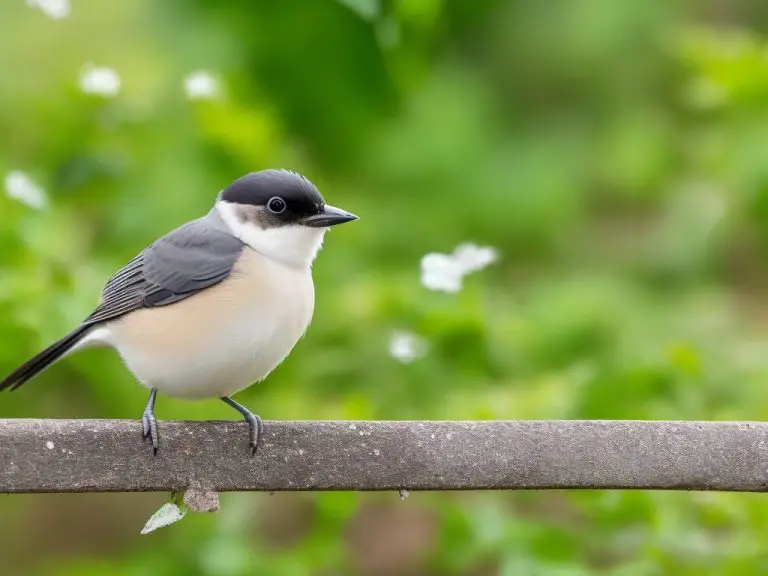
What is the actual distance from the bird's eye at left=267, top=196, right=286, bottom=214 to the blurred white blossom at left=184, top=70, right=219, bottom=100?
0.76m

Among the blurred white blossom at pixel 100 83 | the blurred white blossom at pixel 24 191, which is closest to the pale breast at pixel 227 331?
the blurred white blossom at pixel 24 191

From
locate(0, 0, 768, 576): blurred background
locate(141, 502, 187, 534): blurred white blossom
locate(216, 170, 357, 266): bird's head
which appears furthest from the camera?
locate(0, 0, 768, 576): blurred background

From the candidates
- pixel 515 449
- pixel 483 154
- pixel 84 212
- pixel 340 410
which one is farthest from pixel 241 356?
pixel 483 154

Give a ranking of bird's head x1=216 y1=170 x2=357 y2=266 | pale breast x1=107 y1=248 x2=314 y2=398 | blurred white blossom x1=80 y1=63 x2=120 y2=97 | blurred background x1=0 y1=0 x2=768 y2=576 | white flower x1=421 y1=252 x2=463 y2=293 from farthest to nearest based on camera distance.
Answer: blurred white blossom x1=80 y1=63 x2=120 y2=97
blurred background x1=0 y1=0 x2=768 y2=576
white flower x1=421 y1=252 x2=463 y2=293
bird's head x1=216 y1=170 x2=357 y2=266
pale breast x1=107 y1=248 x2=314 y2=398

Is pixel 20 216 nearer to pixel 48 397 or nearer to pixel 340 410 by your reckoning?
pixel 48 397

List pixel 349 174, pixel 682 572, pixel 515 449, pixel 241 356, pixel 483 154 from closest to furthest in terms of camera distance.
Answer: pixel 515 449 → pixel 241 356 → pixel 682 572 → pixel 349 174 → pixel 483 154

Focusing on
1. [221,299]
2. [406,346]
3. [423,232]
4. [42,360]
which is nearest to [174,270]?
[221,299]

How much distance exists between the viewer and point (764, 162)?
10.1ft

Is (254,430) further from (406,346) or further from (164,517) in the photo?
(406,346)

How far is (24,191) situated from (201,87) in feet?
Answer: 1.57

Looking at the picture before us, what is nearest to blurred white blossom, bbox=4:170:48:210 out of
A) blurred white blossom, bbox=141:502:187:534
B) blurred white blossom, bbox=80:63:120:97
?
blurred white blossom, bbox=80:63:120:97

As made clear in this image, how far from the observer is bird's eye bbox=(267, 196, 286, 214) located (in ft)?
6.57

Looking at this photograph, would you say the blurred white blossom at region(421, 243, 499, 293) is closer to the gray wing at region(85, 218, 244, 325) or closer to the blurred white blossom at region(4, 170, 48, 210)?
the gray wing at region(85, 218, 244, 325)

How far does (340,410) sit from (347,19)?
92 cm
